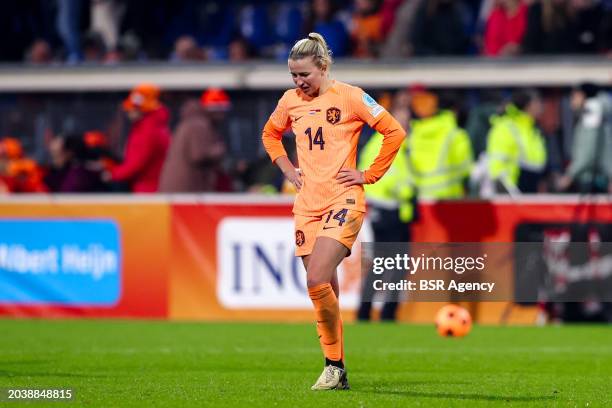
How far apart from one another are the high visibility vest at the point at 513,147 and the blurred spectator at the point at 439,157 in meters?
0.61

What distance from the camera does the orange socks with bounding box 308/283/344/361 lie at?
9.84 metres

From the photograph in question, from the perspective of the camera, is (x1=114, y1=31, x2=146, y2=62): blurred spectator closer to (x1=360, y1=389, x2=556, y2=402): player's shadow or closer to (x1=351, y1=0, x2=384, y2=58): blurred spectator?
(x1=351, y1=0, x2=384, y2=58): blurred spectator

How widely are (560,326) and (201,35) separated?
30.1ft

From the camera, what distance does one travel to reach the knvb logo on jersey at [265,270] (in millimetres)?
17172

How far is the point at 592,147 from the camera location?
17422 millimetres

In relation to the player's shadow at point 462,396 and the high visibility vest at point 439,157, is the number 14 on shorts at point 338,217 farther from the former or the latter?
the high visibility vest at point 439,157

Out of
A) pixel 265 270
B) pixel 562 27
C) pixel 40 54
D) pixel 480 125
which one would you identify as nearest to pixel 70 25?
pixel 40 54

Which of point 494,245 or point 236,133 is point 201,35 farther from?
point 494,245

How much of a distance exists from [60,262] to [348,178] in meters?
8.59

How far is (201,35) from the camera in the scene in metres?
23.9

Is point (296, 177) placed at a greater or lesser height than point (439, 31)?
lesser

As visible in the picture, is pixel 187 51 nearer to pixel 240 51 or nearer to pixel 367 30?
pixel 240 51

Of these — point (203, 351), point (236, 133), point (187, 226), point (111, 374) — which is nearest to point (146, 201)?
point (187, 226)

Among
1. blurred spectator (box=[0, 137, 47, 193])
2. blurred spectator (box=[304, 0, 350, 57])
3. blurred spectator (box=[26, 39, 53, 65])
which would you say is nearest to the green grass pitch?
blurred spectator (box=[0, 137, 47, 193])
